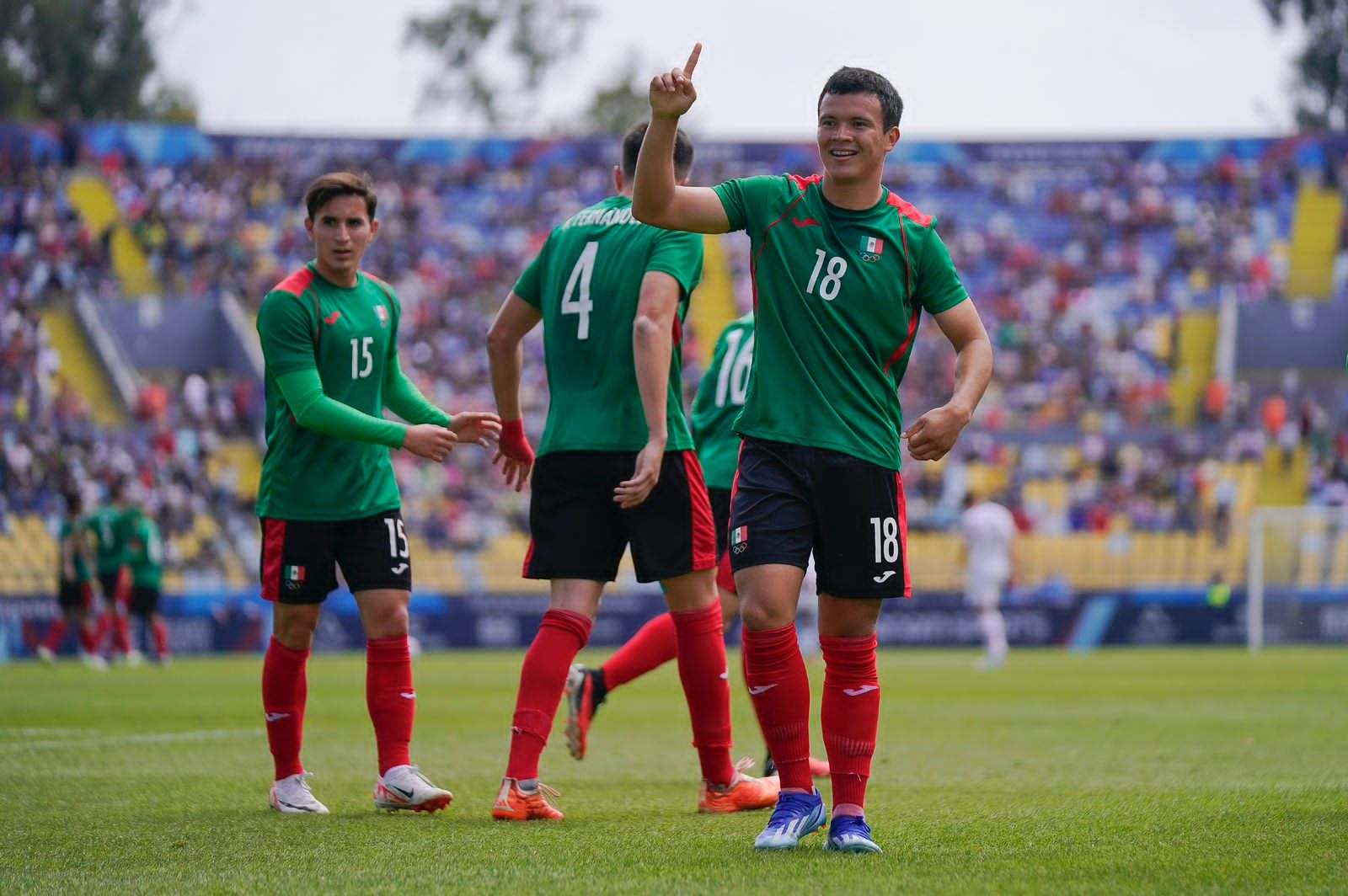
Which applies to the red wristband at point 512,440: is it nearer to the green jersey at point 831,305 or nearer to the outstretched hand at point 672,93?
the green jersey at point 831,305

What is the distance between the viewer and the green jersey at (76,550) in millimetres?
21188

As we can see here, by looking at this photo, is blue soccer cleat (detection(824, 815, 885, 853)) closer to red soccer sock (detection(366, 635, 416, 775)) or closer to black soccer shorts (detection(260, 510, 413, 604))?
red soccer sock (detection(366, 635, 416, 775))

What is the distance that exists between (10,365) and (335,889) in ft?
Answer: 101

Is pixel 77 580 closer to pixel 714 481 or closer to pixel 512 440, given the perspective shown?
pixel 714 481

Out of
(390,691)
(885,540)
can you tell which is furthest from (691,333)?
(885,540)

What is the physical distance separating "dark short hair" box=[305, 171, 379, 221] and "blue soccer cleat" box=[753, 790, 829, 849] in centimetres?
296

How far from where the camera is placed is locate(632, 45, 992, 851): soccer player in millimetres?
5250

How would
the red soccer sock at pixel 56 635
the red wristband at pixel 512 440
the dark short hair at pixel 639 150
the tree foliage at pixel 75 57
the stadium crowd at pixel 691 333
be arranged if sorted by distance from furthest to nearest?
the tree foliage at pixel 75 57 → the stadium crowd at pixel 691 333 → the red soccer sock at pixel 56 635 → the red wristband at pixel 512 440 → the dark short hair at pixel 639 150

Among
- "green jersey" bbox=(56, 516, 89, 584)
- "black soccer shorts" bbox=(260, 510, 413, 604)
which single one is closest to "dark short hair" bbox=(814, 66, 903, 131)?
"black soccer shorts" bbox=(260, 510, 413, 604)

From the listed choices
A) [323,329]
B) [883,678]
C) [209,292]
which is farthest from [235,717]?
[209,292]

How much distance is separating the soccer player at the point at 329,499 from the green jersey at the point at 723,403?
1.94 metres

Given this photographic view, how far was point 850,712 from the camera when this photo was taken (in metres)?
5.29

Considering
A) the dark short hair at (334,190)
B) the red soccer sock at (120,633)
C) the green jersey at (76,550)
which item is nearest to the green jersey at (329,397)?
the dark short hair at (334,190)

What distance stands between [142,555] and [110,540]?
1.43 ft
